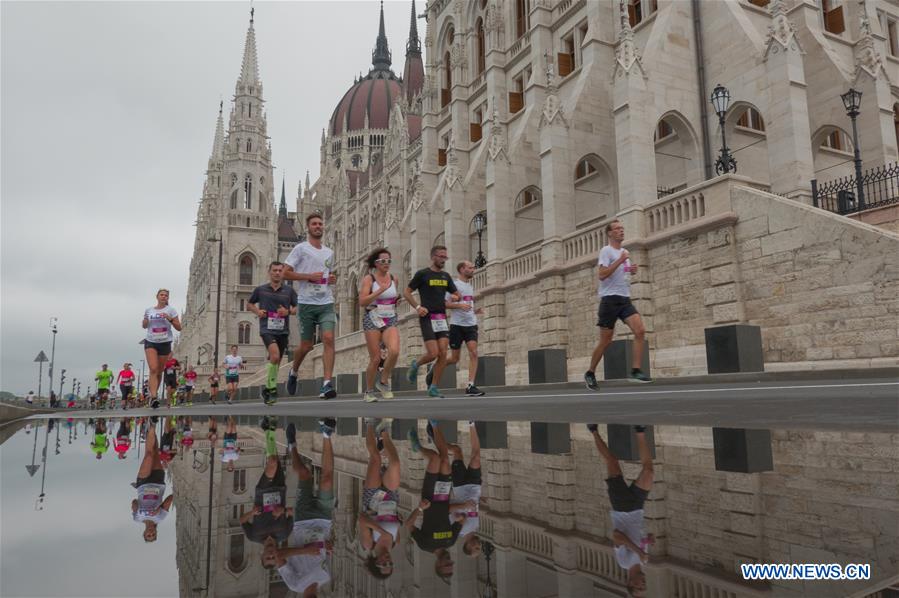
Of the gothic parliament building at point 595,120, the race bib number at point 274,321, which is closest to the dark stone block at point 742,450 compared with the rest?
the race bib number at point 274,321

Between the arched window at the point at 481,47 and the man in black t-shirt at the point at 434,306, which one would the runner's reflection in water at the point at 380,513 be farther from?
the arched window at the point at 481,47

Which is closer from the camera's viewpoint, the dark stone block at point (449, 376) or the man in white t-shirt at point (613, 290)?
the man in white t-shirt at point (613, 290)

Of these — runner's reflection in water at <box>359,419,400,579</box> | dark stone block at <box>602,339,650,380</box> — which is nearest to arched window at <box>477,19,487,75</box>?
dark stone block at <box>602,339,650,380</box>

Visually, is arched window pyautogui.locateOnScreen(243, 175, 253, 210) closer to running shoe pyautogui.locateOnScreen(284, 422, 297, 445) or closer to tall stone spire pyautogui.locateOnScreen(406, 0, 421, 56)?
tall stone spire pyautogui.locateOnScreen(406, 0, 421, 56)

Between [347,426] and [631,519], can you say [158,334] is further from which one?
[631,519]

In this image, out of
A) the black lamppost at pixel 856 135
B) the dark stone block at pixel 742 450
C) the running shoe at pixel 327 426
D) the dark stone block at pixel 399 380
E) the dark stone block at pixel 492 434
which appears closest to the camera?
the dark stone block at pixel 742 450

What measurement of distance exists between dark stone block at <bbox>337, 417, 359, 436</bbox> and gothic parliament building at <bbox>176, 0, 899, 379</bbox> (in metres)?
9.71

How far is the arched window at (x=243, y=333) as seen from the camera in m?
63.4

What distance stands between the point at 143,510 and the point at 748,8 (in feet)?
70.1

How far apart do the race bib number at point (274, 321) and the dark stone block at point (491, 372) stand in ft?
19.7

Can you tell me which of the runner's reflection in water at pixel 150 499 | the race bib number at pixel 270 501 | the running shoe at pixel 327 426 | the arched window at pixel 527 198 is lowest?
the runner's reflection in water at pixel 150 499

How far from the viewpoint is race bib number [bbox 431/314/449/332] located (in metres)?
8.00

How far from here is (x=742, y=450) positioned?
2.65 meters

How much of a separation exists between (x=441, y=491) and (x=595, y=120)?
19845 millimetres
